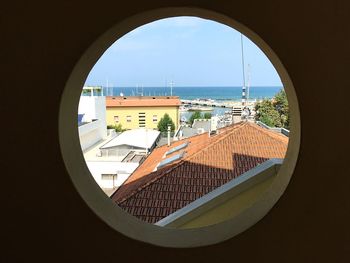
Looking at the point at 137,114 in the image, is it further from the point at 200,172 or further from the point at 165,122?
the point at 200,172

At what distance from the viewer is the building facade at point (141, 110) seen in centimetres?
2250

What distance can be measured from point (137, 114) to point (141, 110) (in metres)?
0.36

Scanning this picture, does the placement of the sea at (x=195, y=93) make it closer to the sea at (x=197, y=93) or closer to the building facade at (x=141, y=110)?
the sea at (x=197, y=93)

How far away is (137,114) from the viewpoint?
23844mm

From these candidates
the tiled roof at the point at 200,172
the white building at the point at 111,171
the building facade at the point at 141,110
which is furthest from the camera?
the building facade at the point at 141,110

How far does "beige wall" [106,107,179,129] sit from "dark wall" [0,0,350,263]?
21091 millimetres

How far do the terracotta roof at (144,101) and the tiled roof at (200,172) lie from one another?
13869mm

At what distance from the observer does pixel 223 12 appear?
102 centimetres
